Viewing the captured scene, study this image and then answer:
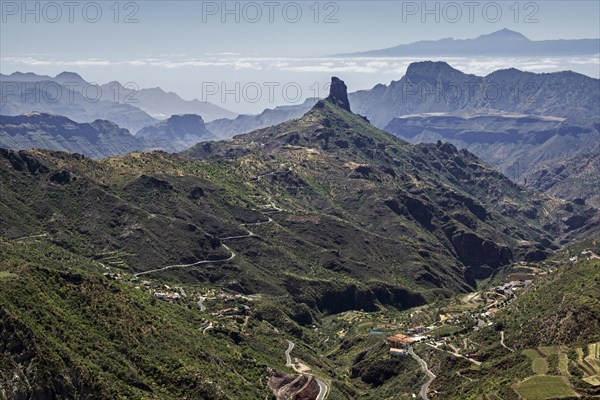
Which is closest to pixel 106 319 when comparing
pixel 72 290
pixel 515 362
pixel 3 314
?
pixel 72 290

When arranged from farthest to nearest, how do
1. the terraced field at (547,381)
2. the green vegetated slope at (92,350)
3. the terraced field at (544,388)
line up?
1. the terraced field at (547,381)
2. the terraced field at (544,388)
3. the green vegetated slope at (92,350)

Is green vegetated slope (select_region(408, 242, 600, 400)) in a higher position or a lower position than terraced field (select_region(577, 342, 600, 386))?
lower

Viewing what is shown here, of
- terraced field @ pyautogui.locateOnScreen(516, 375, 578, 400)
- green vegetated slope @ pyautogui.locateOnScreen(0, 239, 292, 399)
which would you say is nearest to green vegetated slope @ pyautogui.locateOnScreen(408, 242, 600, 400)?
terraced field @ pyautogui.locateOnScreen(516, 375, 578, 400)

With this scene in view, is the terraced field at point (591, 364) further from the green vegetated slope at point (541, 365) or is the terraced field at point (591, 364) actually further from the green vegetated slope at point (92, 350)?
the green vegetated slope at point (92, 350)

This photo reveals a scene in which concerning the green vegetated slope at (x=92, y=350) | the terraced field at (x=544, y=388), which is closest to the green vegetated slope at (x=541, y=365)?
the terraced field at (x=544, y=388)

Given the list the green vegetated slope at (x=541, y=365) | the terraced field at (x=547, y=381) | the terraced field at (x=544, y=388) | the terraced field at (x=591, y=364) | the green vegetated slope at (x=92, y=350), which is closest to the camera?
the green vegetated slope at (x=92, y=350)

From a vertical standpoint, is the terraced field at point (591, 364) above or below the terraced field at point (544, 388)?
above

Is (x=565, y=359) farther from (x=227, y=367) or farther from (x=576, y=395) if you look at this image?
(x=227, y=367)

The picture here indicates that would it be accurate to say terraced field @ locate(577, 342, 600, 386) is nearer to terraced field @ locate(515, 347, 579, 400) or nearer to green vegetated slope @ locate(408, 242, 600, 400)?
green vegetated slope @ locate(408, 242, 600, 400)

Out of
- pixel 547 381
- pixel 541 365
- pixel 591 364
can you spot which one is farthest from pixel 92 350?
pixel 591 364

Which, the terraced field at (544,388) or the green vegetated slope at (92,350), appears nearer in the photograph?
the green vegetated slope at (92,350)

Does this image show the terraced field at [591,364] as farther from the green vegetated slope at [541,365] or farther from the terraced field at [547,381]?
the terraced field at [547,381]

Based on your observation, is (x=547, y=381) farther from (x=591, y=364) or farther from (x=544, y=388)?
(x=591, y=364)
